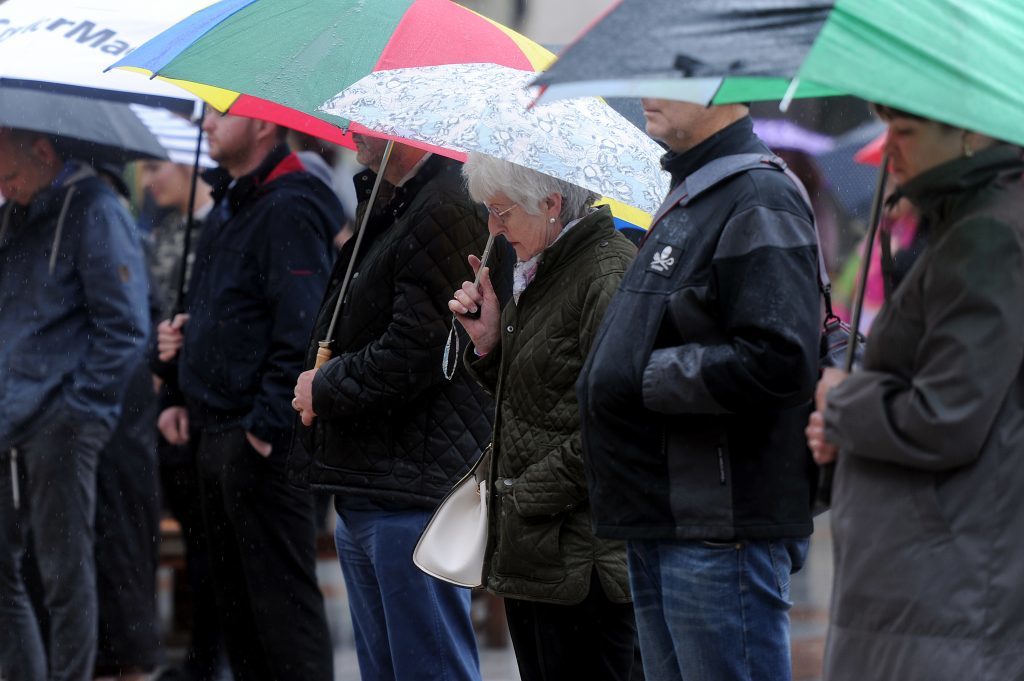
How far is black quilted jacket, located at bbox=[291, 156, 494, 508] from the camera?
4.50 metres

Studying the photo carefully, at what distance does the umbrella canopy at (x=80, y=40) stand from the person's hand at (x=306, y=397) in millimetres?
1334

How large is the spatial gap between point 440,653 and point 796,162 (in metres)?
5.90

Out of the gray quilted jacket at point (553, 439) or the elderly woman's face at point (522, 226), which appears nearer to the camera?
the gray quilted jacket at point (553, 439)

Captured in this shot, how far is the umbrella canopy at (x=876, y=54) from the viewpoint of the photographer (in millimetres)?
2600

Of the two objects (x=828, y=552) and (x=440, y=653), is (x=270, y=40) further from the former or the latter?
(x=828, y=552)

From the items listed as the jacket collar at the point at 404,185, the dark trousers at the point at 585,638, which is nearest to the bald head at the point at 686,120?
the dark trousers at the point at 585,638

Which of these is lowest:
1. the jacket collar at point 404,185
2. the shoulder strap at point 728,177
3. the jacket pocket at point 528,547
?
the jacket pocket at point 528,547

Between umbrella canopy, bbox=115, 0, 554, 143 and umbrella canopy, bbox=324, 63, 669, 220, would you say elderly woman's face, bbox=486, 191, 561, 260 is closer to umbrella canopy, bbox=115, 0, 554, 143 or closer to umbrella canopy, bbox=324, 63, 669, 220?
umbrella canopy, bbox=324, 63, 669, 220

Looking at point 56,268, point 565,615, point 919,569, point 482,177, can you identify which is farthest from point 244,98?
point 919,569

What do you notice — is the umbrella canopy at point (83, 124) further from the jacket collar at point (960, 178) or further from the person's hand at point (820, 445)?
the jacket collar at point (960, 178)

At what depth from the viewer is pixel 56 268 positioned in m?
6.25

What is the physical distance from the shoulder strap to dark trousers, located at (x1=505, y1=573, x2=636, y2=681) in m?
0.99

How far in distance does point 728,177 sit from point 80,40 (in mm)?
2802

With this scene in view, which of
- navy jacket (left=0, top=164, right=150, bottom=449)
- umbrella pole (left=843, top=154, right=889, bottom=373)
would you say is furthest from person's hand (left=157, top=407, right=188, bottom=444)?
umbrella pole (left=843, top=154, right=889, bottom=373)
